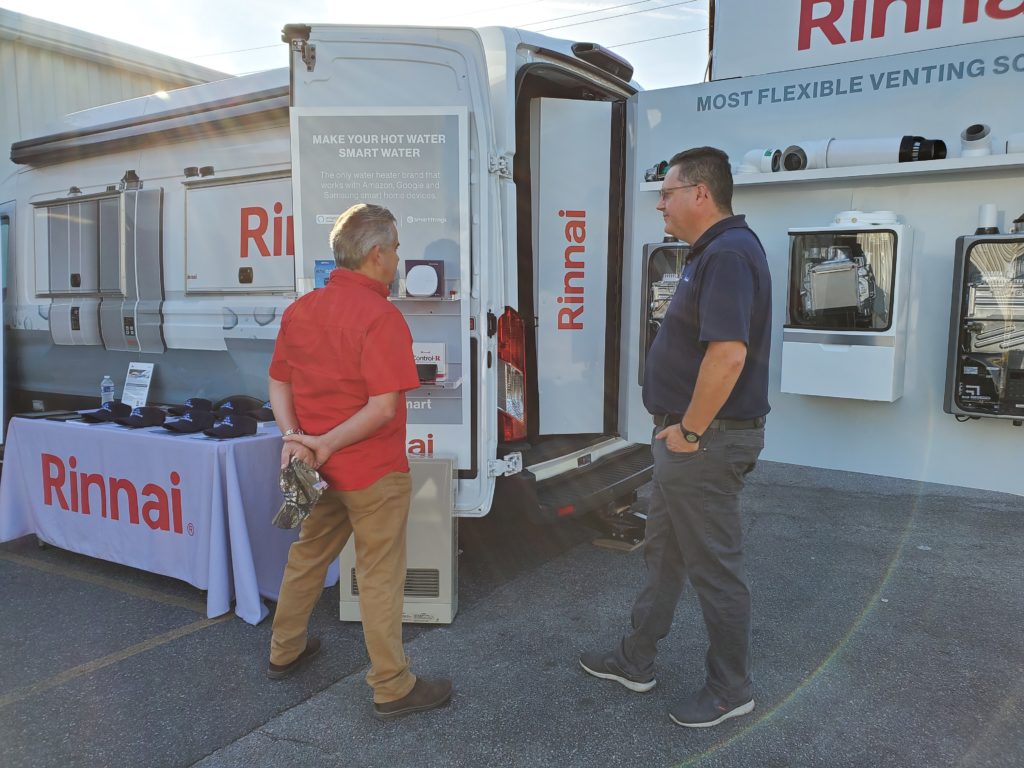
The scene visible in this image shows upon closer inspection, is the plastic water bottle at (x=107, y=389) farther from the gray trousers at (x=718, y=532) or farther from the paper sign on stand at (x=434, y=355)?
the gray trousers at (x=718, y=532)

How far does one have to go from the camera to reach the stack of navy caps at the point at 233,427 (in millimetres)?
3488

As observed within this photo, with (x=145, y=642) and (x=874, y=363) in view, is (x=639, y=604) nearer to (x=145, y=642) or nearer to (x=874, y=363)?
(x=874, y=363)

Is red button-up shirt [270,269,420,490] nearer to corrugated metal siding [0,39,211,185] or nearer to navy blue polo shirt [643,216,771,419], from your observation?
navy blue polo shirt [643,216,771,419]

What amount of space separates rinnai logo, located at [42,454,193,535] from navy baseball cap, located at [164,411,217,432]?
0.26 m

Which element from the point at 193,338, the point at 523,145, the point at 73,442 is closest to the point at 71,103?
the point at 193,338

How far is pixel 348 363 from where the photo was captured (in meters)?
2.40

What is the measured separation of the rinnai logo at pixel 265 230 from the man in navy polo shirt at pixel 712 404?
2.41m

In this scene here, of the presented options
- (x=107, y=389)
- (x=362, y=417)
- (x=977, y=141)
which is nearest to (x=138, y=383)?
(x=107, y=389)

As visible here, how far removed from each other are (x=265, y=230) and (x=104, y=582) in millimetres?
2065

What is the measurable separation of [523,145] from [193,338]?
93.4 inches

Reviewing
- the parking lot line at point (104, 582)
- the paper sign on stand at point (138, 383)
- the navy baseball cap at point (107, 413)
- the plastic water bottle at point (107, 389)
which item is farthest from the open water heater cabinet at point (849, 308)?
the plastic water bottle at point (107, 389)

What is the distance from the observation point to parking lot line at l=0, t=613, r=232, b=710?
276cm

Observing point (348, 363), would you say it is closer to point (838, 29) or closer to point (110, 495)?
point (110, 495)

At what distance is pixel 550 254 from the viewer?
13.6ft
